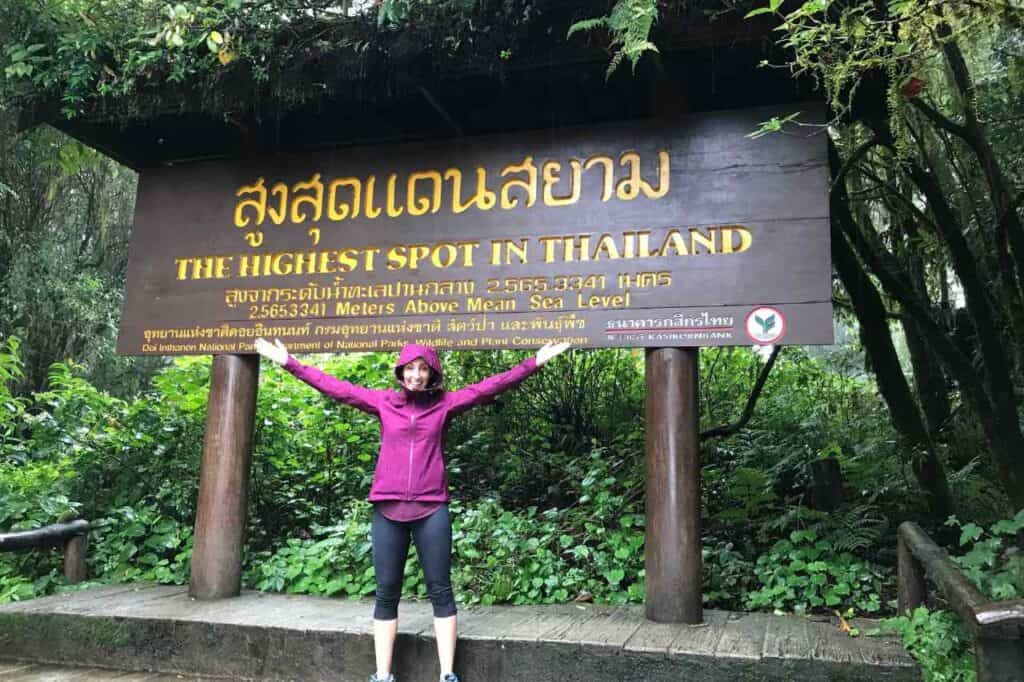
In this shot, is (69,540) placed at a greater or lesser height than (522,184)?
lesser

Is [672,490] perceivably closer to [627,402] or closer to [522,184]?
[522,184]

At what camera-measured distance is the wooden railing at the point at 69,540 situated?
5.40 meters

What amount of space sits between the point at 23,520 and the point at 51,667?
77.9 inches

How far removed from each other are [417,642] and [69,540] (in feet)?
11.1

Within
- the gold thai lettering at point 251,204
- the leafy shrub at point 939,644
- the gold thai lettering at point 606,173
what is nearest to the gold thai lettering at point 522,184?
the gold thai lettering at point 606,173

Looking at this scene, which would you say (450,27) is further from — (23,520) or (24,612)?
(23,520)

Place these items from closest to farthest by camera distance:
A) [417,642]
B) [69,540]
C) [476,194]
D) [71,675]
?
[417,642]
[71,675]
[476,194]
[69,540]

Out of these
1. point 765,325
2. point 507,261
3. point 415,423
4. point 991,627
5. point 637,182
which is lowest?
point 991,627

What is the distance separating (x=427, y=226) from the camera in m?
4.91

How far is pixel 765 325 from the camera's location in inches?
160

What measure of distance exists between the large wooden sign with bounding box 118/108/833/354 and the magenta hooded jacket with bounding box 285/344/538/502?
703 mm

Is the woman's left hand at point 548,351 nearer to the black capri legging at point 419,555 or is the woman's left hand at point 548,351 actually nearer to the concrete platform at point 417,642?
the black capri legging at point 419,555

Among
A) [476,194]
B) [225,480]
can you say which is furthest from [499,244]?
[225,480]

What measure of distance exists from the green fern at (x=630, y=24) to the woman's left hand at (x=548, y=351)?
1.43 meters
